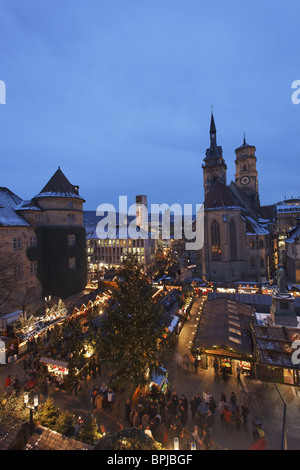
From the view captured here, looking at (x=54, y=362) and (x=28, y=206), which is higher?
(x=28, y=206)

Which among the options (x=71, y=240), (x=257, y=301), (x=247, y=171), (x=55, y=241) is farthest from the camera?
(x=247, y=171)

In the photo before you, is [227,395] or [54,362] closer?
[227,395]

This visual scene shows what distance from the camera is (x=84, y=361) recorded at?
14641 millimetres

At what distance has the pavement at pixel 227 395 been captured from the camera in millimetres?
9906

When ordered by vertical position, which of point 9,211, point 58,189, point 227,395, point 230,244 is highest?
point 58,189

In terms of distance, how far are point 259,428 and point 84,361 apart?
33.8 ft

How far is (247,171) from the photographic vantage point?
2399 inches

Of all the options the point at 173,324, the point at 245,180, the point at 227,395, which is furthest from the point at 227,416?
the point at 245,180

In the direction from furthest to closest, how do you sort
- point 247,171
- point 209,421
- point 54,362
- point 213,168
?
point 247,171, point 213,168, point 54,362, point 209,421

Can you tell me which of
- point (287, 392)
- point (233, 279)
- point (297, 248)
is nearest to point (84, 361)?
point (287, 392)

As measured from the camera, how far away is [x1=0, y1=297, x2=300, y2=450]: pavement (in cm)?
991

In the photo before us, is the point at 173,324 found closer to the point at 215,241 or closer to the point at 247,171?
the point at 215,241

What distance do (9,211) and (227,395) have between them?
Result: 28.1 metres

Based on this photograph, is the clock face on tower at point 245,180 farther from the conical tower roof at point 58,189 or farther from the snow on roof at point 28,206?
the snow on roof at point 28,206
